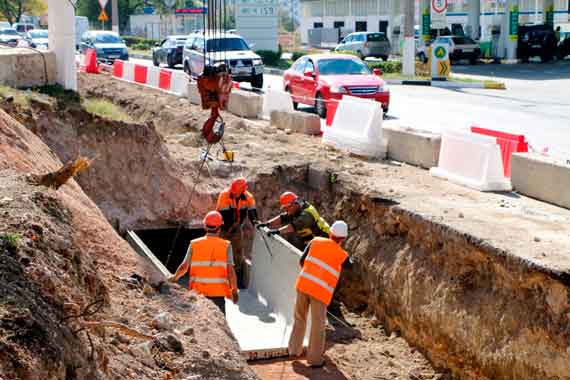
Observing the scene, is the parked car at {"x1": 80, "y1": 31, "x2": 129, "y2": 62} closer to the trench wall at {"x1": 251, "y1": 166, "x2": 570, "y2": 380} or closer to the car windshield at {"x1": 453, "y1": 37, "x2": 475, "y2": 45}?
the car windshield at {"x1": 453, "y1": 37, "x2": 475, "y2": 45}

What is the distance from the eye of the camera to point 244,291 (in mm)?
15094

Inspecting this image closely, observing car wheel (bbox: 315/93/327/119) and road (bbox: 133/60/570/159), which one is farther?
car wheel (bbox: 315/93/327/119)

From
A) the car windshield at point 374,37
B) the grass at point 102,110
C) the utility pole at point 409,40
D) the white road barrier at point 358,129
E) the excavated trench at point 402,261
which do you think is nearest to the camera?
the excavated trench at point 402,261

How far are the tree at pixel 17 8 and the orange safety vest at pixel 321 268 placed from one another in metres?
66.6

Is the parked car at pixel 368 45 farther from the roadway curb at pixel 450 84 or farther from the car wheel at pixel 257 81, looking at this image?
the car wheel at pixel 257 81

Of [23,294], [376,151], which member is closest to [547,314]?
[23,294]

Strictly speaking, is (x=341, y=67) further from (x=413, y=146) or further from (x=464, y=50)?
(x=464, y=50)

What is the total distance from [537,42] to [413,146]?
3168 centimetres

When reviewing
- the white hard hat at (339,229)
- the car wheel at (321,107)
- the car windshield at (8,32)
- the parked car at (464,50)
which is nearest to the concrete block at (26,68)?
the car wheel at (321,107)

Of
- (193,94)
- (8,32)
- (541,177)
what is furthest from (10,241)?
(8,32)

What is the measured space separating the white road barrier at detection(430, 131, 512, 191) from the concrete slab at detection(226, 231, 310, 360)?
3.48m

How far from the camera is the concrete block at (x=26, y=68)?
17.7 meters

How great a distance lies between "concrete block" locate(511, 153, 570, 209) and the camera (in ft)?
43.1

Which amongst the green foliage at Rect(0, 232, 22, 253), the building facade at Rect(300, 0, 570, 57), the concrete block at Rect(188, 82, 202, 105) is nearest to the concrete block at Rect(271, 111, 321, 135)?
the concrete block at Rect(188, 82, 202, 105)
